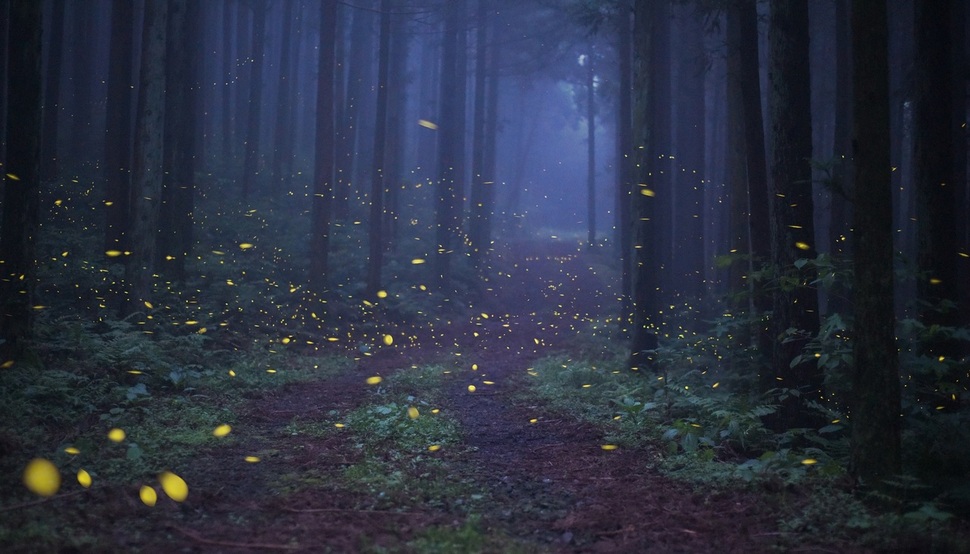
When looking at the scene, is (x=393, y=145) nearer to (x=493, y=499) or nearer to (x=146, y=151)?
(x=146, y=151)

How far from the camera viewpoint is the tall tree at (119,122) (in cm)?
1603

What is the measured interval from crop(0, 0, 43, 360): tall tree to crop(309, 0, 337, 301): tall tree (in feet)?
35.0

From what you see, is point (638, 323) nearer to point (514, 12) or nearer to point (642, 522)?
point (642, 522)

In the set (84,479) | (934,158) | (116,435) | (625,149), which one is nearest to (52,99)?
(116,435)

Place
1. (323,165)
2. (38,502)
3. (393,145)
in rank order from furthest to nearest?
(393,145)
(323,165)
(38,502)

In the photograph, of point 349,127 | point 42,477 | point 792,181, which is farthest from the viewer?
point 349,127

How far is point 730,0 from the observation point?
1227cm

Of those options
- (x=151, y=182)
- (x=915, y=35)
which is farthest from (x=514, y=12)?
(x=915, y=35)

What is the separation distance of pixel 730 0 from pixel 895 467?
9.18m

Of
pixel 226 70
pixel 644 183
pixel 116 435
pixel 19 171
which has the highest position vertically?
pixel 226 70

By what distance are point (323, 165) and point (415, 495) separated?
1652 centimetres

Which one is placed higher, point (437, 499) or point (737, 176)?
point (737, 176)

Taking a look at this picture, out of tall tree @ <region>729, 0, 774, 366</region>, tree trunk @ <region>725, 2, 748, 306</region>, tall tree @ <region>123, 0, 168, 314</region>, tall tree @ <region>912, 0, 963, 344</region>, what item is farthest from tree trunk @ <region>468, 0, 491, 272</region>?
tall tree @ <region>912, 0, 963, 344</region>

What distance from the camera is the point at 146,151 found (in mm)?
14352
